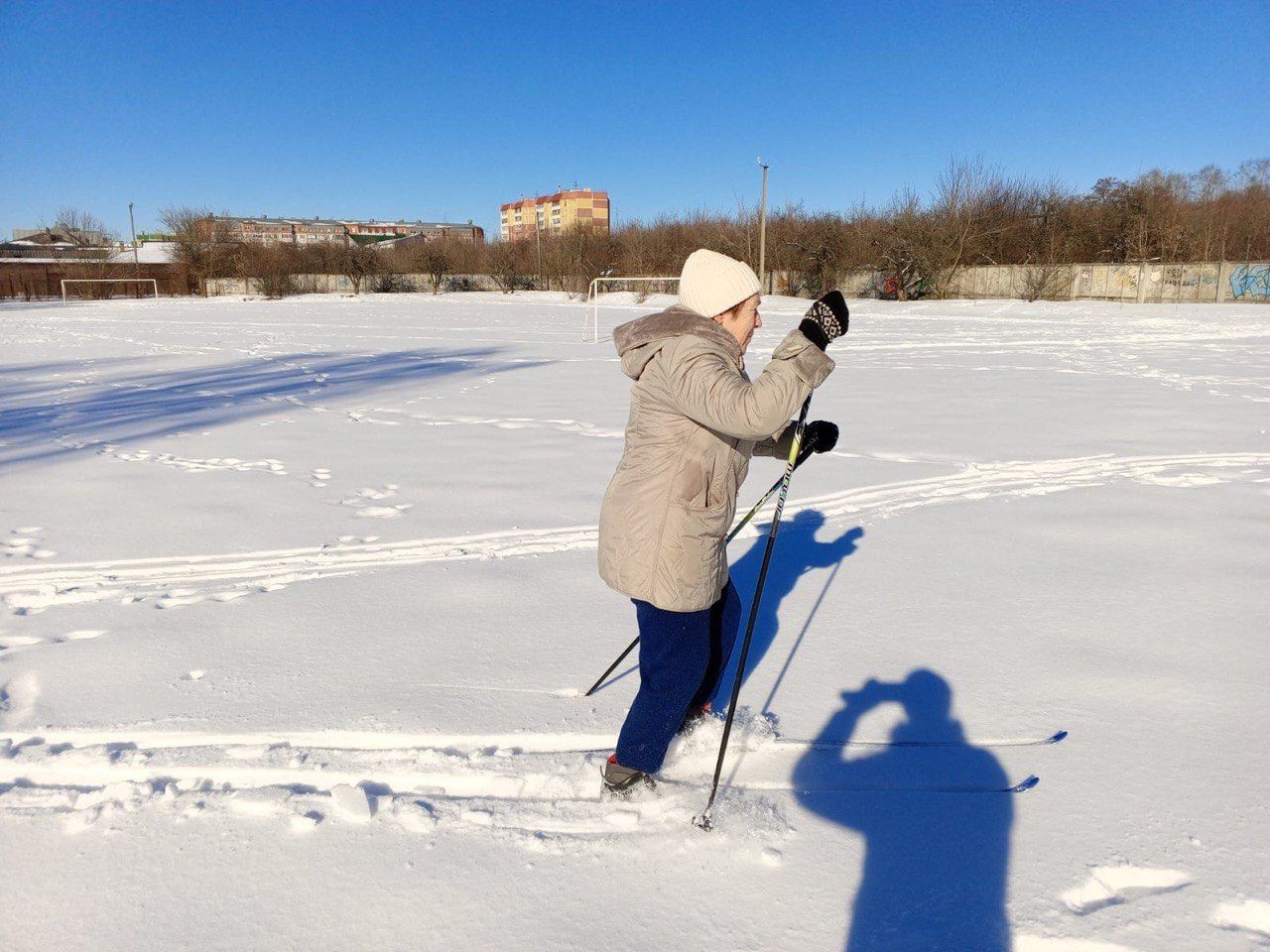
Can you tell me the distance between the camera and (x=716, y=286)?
1991 millimetres

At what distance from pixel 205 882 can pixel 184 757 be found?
1.94ft

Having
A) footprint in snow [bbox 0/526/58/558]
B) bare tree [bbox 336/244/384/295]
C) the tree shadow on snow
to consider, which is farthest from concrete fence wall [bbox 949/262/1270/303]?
footprint in snow [bbox 0/526/58/558]

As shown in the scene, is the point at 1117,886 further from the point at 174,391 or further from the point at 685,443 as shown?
the point at 174,391

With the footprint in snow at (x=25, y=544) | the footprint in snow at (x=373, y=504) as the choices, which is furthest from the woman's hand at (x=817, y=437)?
the footprint in snow at (x=25, y=544)

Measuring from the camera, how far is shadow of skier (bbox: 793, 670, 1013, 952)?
71.2 inches

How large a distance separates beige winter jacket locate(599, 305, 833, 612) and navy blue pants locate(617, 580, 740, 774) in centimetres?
8

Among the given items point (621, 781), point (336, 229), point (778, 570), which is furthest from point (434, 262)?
point (336, 229)

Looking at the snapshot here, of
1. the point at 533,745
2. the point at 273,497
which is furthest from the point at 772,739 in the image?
the point at 273,497

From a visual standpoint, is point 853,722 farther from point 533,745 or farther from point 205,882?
point 205,882

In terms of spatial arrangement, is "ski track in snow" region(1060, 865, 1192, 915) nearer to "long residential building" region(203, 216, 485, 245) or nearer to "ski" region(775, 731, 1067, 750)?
"ski" region(775, 731, 1067, 750)

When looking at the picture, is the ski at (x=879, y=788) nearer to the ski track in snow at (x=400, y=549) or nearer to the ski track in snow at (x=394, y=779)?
the ski track in snow at (x=394, y=779)

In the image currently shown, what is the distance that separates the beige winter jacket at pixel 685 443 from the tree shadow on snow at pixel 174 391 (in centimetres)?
613

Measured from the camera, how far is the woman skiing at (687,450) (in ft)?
6.10

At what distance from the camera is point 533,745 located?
247cm
